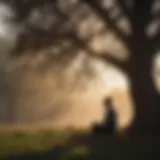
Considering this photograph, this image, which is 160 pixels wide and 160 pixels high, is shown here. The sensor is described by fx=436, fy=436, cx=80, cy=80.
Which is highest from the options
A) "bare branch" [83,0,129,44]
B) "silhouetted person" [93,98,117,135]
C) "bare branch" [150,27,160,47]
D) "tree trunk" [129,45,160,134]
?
"bare branch" [83,0,129,44]

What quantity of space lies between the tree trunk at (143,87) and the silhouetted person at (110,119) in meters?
0.74

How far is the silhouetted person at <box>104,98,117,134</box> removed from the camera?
11900 millimetres

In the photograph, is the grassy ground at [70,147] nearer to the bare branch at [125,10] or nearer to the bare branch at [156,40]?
the bare branch at [156,40]

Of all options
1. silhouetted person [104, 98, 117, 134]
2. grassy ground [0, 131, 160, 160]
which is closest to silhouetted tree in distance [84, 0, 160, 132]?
silhouetted person [104, 98, 117, 134]

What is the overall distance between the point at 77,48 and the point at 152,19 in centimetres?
235

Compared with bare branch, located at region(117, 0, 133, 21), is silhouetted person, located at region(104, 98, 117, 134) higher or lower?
lower

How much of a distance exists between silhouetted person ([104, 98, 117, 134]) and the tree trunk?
2.44 ft

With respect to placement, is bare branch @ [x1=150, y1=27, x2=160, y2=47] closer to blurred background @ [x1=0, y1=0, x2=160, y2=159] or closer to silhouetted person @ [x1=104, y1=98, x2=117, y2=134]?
blurred background @ [x1=0, y1=0, x2=160, y2=159]

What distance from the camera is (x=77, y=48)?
12922 millimetres

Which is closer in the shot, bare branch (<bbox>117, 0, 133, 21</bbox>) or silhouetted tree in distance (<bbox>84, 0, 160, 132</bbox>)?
silhouetted tree in distance (<bbox>84, 0, 160, 132</bbox>)

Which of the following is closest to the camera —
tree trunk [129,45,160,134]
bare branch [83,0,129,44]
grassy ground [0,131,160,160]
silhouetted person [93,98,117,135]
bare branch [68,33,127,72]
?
grassy ground [0,131,160,160]

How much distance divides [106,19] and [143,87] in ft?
7.43

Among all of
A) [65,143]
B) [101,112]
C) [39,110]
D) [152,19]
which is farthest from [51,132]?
[152,19]

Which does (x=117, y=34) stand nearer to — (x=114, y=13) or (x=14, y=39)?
(x=114, y=13)
